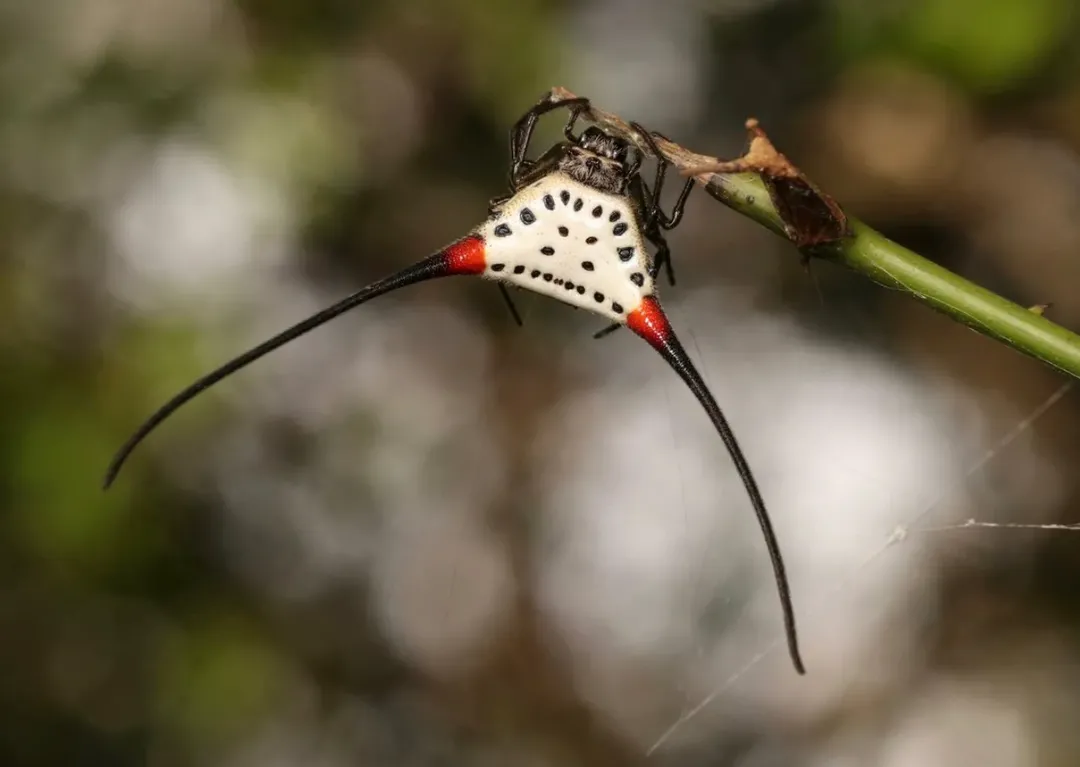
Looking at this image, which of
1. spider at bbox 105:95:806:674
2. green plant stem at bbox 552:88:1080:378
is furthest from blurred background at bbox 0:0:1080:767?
green plant stem at bbox 552:88:1080:378

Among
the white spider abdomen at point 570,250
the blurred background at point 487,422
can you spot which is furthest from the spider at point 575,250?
the blurred background at point 487,422

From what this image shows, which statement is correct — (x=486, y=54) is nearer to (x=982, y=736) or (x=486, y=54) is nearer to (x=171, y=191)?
(x=171, y=191)

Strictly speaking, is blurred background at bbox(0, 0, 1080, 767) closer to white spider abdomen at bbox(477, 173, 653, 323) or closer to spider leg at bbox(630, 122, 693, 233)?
spider leg at bbox(630, 122, 693, 233)

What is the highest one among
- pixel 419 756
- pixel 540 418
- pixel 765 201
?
pixel 765 201

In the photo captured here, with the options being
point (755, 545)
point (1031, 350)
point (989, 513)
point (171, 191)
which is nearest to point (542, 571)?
point (755, 545)

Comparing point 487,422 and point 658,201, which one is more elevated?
point 658,201

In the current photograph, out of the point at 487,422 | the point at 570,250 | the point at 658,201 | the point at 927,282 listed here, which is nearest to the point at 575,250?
the point at 570,250

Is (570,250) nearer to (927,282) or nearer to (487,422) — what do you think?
(927,282)

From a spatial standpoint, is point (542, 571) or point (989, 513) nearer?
point (989, 513)

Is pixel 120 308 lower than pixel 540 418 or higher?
higher
